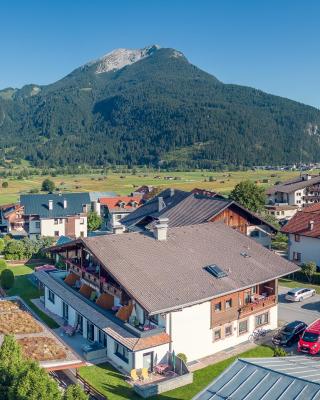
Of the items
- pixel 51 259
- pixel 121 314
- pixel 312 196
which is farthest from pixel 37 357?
pixel 312 196

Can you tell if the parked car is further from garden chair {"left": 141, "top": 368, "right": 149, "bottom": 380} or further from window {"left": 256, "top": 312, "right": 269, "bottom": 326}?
garden chair {"left": 141, "top": 368, "right": 149, "bottom": 380}

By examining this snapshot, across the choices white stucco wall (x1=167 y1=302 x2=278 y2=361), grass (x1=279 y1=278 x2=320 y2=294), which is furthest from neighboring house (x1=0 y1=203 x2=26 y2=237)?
white stucco wall (x1=167 y1=302 x2=278 y2=361)

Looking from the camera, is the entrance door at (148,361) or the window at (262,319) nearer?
the entrance door at (148,361)

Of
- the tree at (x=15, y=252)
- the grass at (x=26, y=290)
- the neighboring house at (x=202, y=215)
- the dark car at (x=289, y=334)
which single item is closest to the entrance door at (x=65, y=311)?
the grass at (x=26, y=290)

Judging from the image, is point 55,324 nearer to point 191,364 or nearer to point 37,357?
point 37,357

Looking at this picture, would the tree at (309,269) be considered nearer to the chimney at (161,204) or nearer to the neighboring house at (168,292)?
the neighboring house at (168,292)
